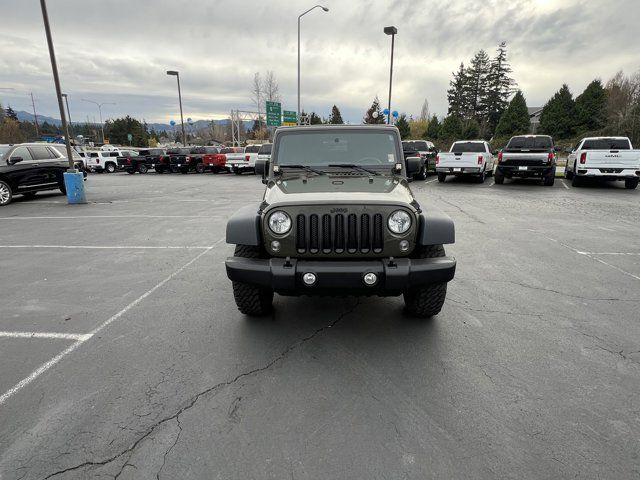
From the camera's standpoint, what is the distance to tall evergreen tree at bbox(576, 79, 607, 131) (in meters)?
41.8

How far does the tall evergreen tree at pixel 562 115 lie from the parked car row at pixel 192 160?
1460 inches

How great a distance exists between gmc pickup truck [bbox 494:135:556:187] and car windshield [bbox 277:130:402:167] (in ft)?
41.9

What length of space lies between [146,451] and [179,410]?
1.18 feet

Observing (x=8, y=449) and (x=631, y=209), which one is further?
(x=631, y=209)

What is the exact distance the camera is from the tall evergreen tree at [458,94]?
66312mm

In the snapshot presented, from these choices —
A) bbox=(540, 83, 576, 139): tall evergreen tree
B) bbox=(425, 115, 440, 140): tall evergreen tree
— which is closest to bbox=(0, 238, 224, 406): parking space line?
bbox=(540, 83, 576, 139): tall evergreen tree

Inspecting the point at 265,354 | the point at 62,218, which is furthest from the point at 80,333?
the point at 62,218

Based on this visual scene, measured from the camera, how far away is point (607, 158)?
13883 millimetres

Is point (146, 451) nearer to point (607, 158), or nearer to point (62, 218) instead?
point (62, 218)

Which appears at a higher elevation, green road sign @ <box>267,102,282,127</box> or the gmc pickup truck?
green road sign @ <box>267,102,282,127</box>

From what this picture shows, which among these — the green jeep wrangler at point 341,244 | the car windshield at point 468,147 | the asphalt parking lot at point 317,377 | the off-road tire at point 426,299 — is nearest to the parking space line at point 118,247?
the asphalt parking lot at point 317,377

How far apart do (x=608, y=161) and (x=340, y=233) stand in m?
15.1

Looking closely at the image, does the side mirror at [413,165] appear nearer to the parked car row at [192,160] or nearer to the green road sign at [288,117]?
the parked car row at [192,160]

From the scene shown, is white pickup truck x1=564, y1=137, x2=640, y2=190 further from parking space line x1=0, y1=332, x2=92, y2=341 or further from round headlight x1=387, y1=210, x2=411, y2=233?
parking space line x1=0, y1=332, x2=92, y2=341
